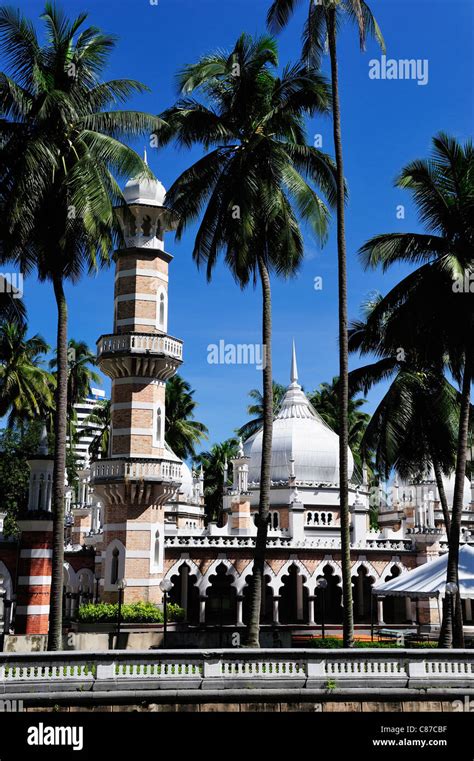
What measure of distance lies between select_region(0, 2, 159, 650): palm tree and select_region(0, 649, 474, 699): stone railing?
2403 mm

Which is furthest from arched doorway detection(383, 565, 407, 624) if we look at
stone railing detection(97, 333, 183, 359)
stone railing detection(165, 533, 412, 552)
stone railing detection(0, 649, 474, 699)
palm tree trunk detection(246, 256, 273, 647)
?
stone railing detection(0, 649, 474, 699)

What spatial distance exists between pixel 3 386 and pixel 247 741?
1141 inches

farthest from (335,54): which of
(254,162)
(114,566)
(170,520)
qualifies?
(170,520)

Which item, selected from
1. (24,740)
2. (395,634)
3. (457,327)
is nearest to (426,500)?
(395,634)

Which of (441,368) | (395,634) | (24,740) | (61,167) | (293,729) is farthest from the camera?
(395,634)

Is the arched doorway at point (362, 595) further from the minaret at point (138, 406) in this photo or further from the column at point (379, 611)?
the minaret at point (138, 406)

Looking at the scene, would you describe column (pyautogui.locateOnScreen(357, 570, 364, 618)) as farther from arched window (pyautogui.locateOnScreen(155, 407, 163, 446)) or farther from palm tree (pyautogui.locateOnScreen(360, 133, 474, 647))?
palm tree (pyautogui.locateOnScreen(360, 133, 474, 647))

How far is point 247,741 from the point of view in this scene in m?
15.5

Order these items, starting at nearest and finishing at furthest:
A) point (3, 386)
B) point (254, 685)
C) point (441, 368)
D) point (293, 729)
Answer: point (293, 729), point (254, 685), point (441, 368), point (3, 386)

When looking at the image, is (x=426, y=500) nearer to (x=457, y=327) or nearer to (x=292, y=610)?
(x=292, y=610)

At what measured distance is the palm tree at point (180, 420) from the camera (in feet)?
192

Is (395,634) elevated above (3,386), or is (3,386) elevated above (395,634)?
(3,386)

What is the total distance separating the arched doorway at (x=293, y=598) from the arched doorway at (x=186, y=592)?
5016 millimetres

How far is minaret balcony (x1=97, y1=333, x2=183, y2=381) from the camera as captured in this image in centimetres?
3284
